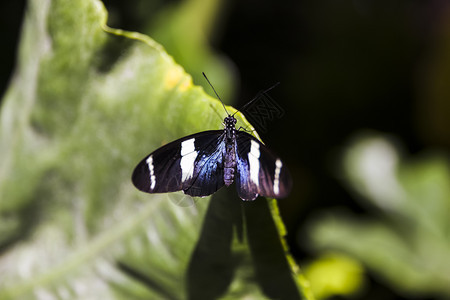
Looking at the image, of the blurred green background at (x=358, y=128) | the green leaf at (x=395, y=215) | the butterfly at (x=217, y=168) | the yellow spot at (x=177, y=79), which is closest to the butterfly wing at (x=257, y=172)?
the butterfly at (x=217, y=168)

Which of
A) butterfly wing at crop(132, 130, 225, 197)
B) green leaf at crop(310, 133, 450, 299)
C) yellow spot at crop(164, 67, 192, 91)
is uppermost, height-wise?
yellow spot at crop(164, 67, 192, 91)

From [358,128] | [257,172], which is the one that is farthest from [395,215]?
[257,172]

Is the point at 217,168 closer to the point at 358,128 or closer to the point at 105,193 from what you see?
the point at 105,193

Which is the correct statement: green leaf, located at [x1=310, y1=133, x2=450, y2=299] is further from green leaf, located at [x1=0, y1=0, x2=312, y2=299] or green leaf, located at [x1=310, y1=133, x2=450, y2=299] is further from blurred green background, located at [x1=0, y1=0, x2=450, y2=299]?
green leaf, located at [x1=0, y1=0, x2=312, y2=299]

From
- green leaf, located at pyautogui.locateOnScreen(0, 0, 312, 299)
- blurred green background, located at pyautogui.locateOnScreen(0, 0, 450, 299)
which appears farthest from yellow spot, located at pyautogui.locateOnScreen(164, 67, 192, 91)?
blurred green background, located at pyautogui.locateOnScreen(0, 0, 450, 299)

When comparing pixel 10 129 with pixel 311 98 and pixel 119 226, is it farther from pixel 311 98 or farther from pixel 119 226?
pixel 311 98

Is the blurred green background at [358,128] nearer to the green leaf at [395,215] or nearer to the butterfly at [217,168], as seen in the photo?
the green leaf at [395,215]
